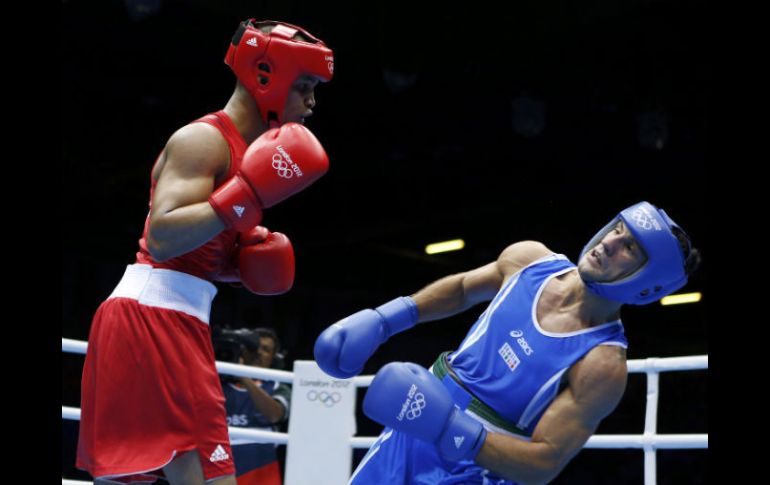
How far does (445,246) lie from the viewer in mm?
11930

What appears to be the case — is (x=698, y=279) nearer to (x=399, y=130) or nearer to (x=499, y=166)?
(x=499, y=166)

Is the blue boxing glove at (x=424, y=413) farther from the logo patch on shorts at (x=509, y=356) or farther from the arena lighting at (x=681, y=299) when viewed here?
the arena lighting at (x=681, y=299)

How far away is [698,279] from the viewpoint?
38.5 feet

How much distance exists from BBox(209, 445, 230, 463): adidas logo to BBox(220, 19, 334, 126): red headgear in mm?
787

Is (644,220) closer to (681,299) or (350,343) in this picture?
(350,343)

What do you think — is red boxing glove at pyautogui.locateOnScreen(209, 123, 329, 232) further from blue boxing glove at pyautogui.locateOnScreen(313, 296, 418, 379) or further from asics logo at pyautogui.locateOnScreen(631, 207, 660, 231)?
asics logo at pyautogui.locateOnScreen(631, 207, 660, 231)

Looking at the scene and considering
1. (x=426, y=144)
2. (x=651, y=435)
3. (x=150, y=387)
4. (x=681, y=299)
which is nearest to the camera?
(x=150, y=387)

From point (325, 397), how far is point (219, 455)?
1.64 m

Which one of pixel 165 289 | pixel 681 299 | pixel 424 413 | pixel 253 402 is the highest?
pixel 165 289

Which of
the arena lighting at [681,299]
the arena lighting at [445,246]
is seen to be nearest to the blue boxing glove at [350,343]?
the arena lighting at [445,246]

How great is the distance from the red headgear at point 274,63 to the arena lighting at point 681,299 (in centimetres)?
1083

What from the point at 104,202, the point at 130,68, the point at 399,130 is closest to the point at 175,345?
the point at 130,68

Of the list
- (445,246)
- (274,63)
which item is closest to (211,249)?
(274,63)

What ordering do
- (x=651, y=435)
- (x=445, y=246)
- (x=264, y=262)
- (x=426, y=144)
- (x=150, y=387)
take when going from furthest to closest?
(x=445, y=246)
(x=426, y=144)
(x=651, y=435)
(x=264, y=262)
(x=150, y=387)
